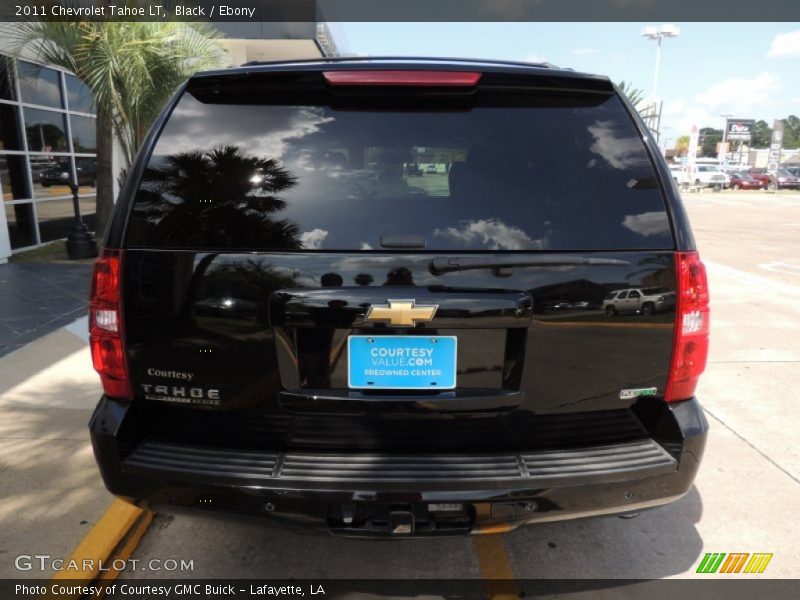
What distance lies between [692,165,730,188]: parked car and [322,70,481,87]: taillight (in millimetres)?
44383

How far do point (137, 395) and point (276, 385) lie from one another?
0.52 m

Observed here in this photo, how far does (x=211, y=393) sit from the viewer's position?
6.53ft

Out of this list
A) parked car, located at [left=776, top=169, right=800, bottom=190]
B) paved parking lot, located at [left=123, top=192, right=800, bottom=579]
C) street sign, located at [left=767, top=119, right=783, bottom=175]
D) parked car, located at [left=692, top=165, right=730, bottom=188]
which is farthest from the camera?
street sign, located at [left=767, top=119, right=783, bottom=175]

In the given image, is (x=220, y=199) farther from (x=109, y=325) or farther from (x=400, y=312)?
(x=400, y=312)

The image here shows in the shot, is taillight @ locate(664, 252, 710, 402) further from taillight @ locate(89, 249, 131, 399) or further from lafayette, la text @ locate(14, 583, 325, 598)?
taillight @ locate(89, 249, 131, 399)

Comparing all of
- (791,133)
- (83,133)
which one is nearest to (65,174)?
(83,133)

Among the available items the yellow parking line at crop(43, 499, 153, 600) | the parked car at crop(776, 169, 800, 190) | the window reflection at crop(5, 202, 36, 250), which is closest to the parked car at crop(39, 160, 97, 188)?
the window reflection at crop(5, 202, 36, 250)

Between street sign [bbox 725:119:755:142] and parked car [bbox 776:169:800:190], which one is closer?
parked car [bbox 776:169:800:190]

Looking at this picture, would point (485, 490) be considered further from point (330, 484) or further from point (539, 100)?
point (539, 100)

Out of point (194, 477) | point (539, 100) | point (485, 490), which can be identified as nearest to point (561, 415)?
point (485, 490)

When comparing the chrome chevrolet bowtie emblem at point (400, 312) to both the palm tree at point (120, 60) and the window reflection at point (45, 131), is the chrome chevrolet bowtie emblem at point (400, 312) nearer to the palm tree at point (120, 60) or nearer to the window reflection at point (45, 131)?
the palm tree at point (120, 60)

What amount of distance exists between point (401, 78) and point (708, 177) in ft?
148

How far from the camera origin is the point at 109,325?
6.63 feet

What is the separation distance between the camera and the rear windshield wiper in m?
1.87
